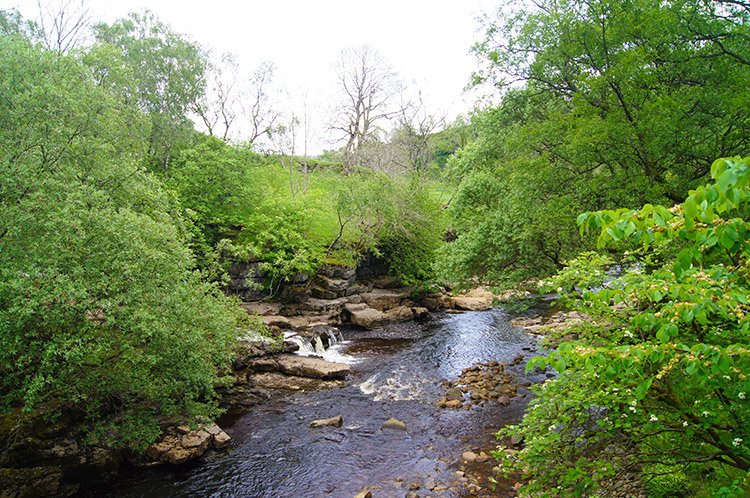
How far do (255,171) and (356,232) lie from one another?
9931 millimetres

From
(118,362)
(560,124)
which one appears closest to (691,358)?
(118,362)

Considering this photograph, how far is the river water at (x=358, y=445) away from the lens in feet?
34.7

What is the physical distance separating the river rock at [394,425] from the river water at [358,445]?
149 millimetres

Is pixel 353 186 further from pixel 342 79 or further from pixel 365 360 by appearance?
pixel 342 79

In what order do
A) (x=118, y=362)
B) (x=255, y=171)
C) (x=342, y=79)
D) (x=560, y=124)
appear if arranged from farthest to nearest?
(x=342, y=79) → (x=255, y=171) → (x=560, y=124) → (x=118, y=362)

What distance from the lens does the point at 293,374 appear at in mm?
18688

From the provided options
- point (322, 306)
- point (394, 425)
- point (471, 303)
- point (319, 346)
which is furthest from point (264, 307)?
point (394, 425)

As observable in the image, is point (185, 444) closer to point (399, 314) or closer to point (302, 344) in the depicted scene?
point (302, 344)

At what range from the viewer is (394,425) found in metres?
13.6

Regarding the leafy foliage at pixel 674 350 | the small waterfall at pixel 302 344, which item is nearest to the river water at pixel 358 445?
the small waterfall at pixel 302 344

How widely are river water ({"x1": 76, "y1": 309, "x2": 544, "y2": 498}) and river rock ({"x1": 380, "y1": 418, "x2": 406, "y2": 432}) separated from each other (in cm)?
15

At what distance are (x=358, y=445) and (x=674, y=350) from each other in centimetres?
1039

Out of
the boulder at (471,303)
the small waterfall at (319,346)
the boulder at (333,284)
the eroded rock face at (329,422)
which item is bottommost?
the boulder at (471,303)

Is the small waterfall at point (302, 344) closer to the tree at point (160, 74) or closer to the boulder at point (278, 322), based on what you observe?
the boulder at point (278, 322)
